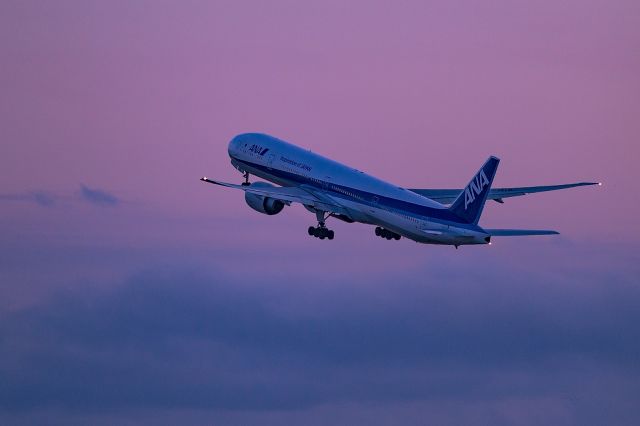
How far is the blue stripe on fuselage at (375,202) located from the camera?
341 ft

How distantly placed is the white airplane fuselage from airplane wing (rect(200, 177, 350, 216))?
0.32 m

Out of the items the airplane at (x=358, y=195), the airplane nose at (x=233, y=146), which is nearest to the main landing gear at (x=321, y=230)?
the airplane at (x=358, y=195)

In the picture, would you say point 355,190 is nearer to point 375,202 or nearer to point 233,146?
point 375,202

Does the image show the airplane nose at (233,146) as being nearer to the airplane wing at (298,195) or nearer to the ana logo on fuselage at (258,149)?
the ana logo on fuselage at (258,149)

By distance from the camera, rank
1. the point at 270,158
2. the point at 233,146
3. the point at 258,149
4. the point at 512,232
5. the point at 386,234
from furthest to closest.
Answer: the point at 233,146 → the point at 258,149 → the point at 270,158 → the point at 386,234 → the point at 512,232

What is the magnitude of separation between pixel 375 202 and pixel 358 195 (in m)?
1.89

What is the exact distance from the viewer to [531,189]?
115125 mm

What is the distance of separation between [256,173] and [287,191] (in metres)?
6.90

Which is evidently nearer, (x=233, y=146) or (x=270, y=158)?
(x=270, y=158)

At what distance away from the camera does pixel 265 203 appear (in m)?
117

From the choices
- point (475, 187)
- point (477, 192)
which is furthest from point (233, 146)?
point (477, 192)

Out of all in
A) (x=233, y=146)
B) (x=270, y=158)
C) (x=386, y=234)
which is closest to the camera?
(x=386, y=234)

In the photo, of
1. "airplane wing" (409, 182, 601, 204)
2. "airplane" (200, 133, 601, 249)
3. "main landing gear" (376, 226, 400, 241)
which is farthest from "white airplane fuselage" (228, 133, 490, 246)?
"airplane wing" (409, 182, 601, 204)

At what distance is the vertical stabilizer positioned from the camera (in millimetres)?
102238
